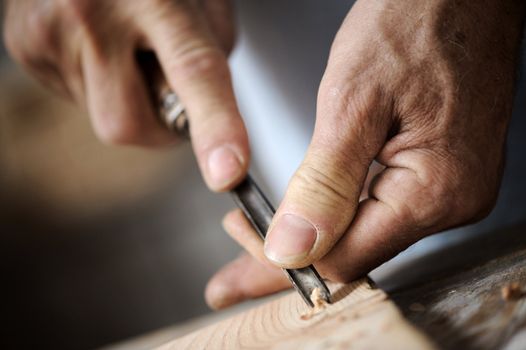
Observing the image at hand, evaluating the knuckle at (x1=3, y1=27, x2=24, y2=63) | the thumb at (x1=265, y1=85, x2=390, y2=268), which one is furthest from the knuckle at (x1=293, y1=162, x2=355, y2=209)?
the knuckle at (x1=3, y1=27, x2=24, y2=63)

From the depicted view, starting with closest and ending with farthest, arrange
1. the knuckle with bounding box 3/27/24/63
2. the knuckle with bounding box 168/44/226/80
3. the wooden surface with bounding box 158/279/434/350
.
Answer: the wooden surface with bounding box 158/279/434/350
the knuckle with bounding box 168/44/226/80
the knuckle with bounding box 3/27/24/63

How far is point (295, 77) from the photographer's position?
1.18 metres

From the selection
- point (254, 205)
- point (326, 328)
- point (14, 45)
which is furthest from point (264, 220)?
point (14, 45)

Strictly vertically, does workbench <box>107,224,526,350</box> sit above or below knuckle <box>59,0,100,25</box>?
below

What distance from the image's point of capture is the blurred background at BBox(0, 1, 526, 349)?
2758mm

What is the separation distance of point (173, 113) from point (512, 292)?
0.70 m

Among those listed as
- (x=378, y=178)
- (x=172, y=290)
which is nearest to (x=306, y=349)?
(x=378, y=178)

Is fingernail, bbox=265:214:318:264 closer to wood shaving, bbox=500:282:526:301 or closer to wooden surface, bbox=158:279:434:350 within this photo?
wooden surface, bbox=158:279:434:350

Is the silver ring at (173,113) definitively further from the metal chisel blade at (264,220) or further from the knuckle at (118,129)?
the metal chisel blade at (264,220)

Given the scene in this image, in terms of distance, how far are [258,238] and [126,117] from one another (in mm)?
486

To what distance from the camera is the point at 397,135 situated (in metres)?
0.60

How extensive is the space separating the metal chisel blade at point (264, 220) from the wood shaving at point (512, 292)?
0.16 meters

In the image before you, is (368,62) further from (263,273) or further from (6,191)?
(6,191)

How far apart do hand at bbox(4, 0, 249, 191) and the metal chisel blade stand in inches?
1.0
